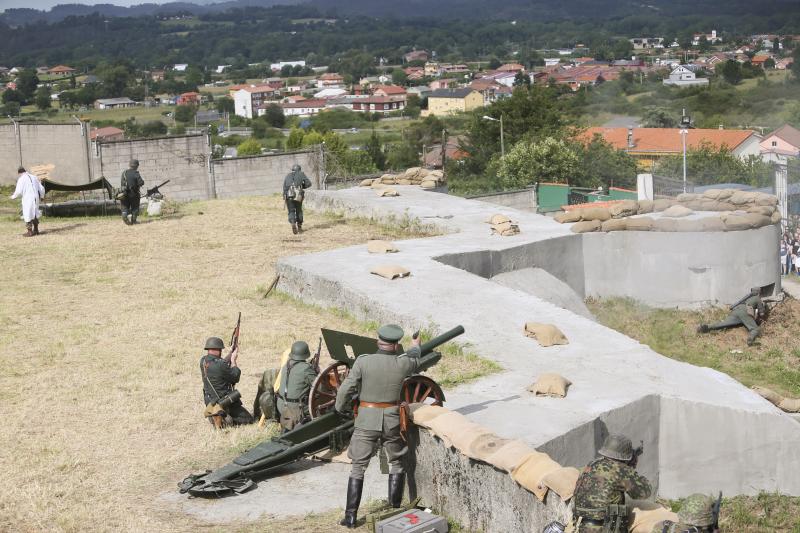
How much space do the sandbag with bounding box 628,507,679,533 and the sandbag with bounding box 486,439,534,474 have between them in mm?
1011

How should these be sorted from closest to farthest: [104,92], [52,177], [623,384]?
[623,384]
[52,177]
[104,92]

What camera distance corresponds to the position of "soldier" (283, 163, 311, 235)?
21656mm

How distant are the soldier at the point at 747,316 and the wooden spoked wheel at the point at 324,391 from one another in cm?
1018

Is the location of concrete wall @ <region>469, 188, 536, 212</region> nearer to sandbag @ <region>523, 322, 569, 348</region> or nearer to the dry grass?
the dry grass

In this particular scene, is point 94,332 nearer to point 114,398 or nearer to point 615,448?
point 114,398

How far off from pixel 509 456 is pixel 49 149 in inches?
992

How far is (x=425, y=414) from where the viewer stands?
952 centimetres

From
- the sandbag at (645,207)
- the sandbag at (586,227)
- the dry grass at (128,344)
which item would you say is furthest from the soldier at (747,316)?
the dry grass at (128,344)

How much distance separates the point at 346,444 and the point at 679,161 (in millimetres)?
45282

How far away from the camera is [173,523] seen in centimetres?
917

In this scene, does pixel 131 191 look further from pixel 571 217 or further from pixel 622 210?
pixel 622 210

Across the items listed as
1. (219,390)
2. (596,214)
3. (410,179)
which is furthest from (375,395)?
(410,179)

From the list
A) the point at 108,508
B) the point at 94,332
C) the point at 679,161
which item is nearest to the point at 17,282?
the point at 94,332

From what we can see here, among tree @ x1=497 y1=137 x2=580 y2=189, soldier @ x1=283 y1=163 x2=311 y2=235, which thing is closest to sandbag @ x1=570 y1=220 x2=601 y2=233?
soldier @ x1=283 y1=163 x2=311 y2=235
